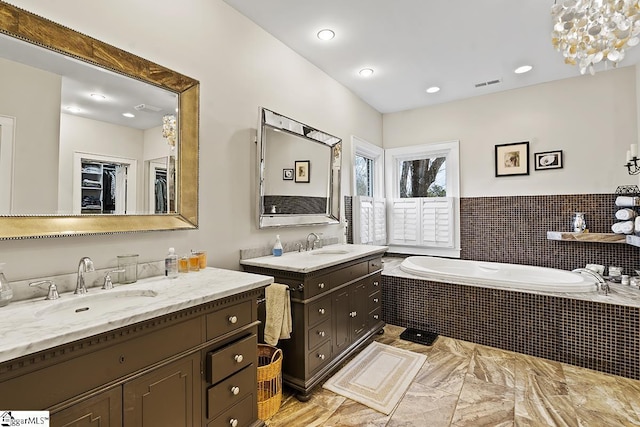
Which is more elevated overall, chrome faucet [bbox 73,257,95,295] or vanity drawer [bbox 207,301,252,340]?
chrome faucet [bbox 73,257,95,295]

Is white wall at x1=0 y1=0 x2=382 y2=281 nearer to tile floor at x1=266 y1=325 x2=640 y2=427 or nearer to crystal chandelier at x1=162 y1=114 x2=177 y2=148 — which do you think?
crystal chandelier at x1=162 y1=114 x2=177 y2=148

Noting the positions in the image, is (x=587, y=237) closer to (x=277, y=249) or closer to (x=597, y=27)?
(x=597, y=27)

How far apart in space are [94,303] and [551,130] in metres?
4.51

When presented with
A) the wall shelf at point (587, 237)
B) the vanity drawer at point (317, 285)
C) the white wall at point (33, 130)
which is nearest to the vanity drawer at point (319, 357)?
the vanity drawer at point (317, 285)

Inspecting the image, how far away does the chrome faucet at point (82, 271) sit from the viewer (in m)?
1.39

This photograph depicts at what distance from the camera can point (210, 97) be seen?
2.07 meters

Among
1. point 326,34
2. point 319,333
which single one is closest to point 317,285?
point 319,333

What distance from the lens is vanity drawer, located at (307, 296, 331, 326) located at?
6.85 feet

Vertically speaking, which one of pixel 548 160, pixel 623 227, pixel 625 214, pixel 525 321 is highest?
pixel 548 160

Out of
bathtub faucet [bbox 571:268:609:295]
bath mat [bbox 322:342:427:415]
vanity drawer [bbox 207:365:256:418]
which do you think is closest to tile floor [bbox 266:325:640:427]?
bath mat [bbox 322:342:427:415]

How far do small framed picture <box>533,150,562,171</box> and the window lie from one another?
882 millimetres

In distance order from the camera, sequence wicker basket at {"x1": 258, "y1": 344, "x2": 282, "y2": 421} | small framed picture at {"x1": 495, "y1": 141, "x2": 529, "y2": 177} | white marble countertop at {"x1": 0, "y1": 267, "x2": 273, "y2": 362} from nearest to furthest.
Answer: white marble countertop at {"x1": 0, "y1": 267, "x2": 273, "y2": 362} → wicker basket at {"x1": 258, "y1": 344, "x2": 282, "y2": 421} → small framed picture at {"x1": 495, "y1": 141, "x2": 529, "y2": 177}

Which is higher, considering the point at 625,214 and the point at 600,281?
the point at 625,214

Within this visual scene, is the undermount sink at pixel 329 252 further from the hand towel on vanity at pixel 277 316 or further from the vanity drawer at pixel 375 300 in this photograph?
the hand towel on vanity at pixel 277 316
